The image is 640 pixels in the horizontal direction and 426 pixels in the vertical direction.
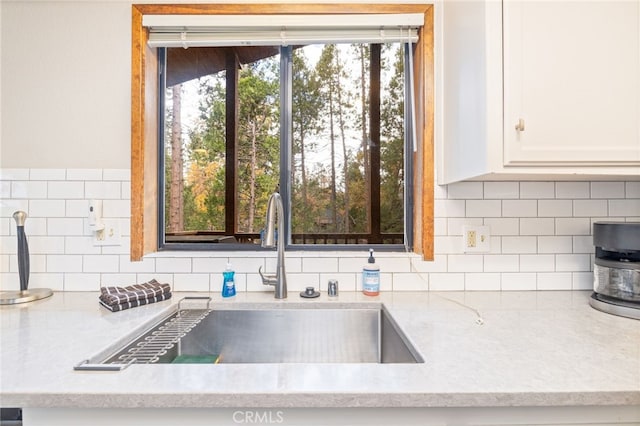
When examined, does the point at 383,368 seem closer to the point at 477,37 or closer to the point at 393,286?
the point at 393,286

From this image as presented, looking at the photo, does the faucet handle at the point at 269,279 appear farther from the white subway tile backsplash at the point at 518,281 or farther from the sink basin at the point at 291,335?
the white subway tile backsplash at the point at 518,281

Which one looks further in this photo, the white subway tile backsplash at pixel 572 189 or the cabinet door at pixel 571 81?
the white subway tile backsplash at pixel 572 189

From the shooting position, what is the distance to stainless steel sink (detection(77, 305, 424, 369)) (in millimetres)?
1222

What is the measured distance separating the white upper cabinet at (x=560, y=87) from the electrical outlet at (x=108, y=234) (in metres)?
1.44

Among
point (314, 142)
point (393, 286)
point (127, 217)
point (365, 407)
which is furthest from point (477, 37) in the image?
point (127, 217)

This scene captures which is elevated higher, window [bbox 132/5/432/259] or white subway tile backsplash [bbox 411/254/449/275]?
window [bbox 132/5/432/259]

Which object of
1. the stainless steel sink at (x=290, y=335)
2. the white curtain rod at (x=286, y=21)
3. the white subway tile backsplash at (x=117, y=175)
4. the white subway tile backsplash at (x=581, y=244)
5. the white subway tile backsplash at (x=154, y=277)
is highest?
the white curtain rod at (x=286, y=21)

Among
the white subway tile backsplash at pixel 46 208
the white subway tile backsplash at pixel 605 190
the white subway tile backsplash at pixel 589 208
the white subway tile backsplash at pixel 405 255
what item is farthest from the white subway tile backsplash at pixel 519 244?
the white subway tile backsplash at pixel 46 208

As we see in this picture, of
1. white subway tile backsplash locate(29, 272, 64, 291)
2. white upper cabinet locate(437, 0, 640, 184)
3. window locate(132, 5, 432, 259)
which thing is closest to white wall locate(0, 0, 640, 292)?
white subway tile backsplash locate(29, 272, 64, 291)

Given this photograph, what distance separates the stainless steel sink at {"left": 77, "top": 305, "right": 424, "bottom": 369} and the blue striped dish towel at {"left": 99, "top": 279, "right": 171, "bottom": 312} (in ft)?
0.35

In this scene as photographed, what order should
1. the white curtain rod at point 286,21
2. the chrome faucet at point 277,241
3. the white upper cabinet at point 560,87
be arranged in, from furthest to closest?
1. the white curtain rod at point 286,21
2. the chrome faucet at point 277,241
3. the white upper cabinet at point 560,87

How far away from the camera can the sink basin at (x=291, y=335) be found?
48.2 inches

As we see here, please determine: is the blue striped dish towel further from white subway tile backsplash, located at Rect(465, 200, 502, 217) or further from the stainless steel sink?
white subway tile backsplash, located at Rect(465, 200, 502, 217)

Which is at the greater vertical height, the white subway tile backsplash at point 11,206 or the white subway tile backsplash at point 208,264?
the white subway tile backsplash at point 11,206
